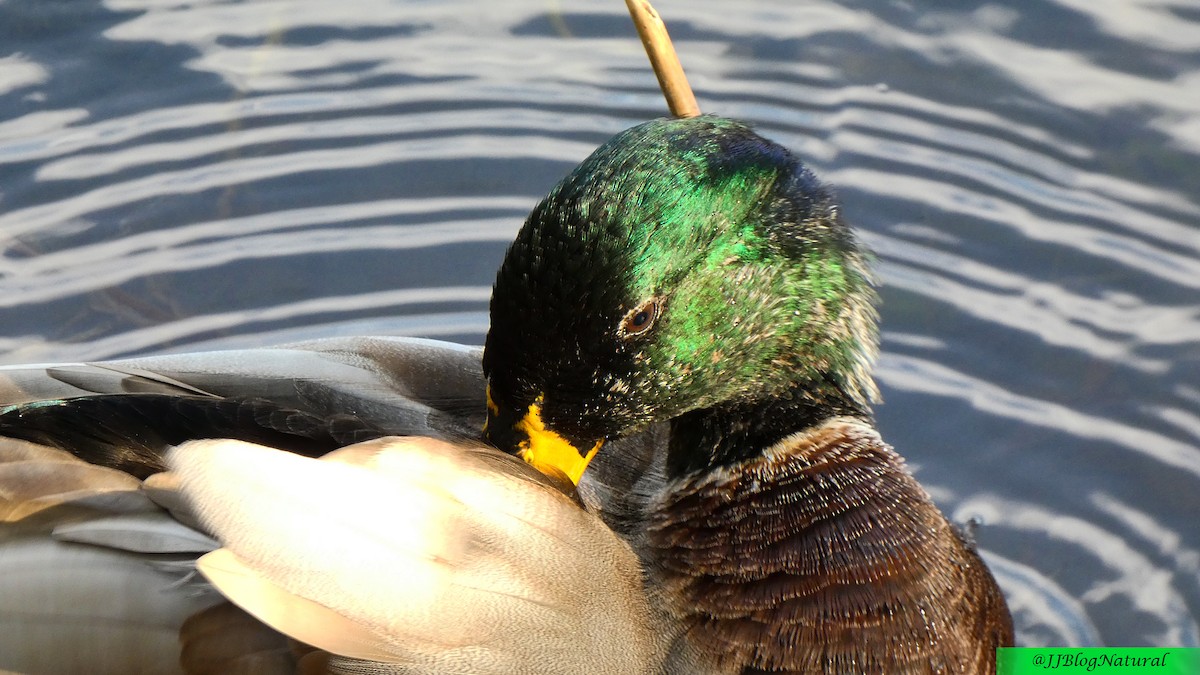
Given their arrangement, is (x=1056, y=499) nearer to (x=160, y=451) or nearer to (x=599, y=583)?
(x=599, y=583)

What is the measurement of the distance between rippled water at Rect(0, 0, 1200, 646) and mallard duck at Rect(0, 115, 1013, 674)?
133 cm

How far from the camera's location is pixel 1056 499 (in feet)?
15.2

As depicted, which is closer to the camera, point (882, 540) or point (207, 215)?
point (882, 540)

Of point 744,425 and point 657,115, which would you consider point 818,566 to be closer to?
point 744,425

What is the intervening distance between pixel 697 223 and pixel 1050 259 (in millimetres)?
2648

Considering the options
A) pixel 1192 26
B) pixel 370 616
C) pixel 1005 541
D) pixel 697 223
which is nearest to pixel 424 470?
pixel 370 616

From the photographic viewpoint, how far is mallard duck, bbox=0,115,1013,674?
296 cm

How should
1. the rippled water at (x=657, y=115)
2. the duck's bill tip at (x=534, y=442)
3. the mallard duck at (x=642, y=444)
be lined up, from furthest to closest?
the rippled water at (x=657, y=115) < the duck's bill tip at (x=534, y=442) < the mallard duck at (x=642, y=444)

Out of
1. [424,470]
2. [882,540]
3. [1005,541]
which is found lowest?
[1005,541]

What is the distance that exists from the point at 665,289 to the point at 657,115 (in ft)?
9.12

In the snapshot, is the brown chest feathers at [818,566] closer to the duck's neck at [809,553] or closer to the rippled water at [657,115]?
the duck's neck at [809,553]

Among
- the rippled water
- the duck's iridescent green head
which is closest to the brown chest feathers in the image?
the duck's iridescent green head

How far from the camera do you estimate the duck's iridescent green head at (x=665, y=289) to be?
9.80 feet

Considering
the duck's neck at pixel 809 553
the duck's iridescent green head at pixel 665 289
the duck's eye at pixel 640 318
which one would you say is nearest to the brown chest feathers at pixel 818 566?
the duck's neck at pixel 809 553
